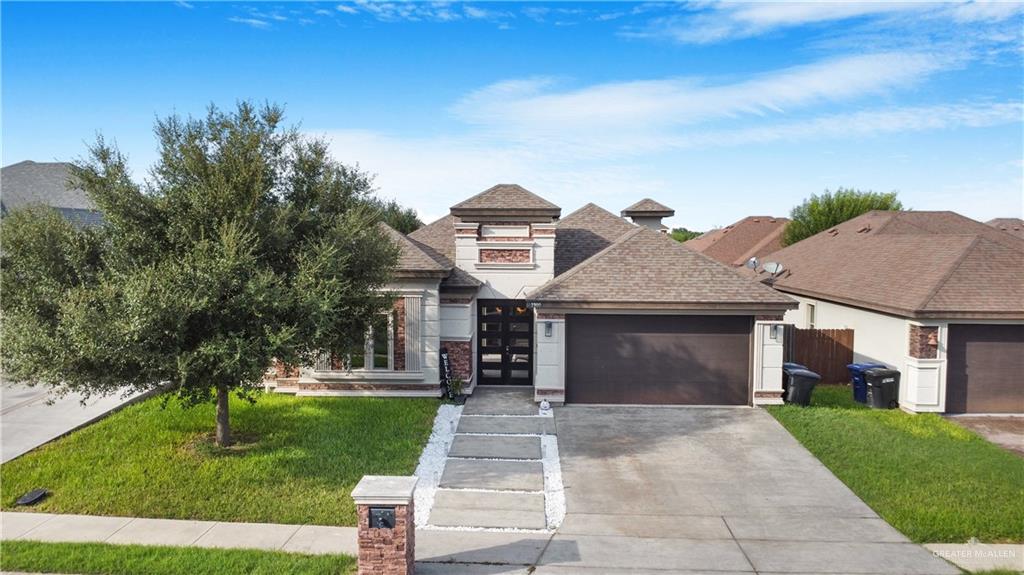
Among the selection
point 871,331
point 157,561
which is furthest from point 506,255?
point 157,561

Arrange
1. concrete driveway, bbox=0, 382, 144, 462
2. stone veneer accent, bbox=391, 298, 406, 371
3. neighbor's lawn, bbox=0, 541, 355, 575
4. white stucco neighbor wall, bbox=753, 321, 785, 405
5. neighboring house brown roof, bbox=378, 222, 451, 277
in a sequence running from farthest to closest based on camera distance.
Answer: stone veneer accent, bbox=391, 298, 406, 371, neighboring house brown roof, bbox=378, 222, 451, 277, white stucco neighbor wall, bbox=753, 321, 785, 405, concrete driveway, bbox=0, 382, 144, 462, neighbor's lawn, bbox=0, 541, 355, 575

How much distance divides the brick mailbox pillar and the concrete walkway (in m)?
1.58

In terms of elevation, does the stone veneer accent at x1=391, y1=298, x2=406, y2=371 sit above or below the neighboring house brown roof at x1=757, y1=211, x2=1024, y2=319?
below

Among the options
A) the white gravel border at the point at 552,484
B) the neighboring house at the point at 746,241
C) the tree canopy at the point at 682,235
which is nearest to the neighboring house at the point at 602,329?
the white gravel border at the point at 552,484

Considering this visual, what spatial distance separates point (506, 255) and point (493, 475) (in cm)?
658

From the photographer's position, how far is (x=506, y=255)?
1501 cm

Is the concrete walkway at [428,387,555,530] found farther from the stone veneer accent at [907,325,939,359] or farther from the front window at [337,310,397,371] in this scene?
the stone veneer accent at [907,325,939,359]

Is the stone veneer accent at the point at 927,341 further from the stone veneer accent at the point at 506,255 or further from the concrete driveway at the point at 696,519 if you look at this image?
the stone veneer accent at the point at 506,255

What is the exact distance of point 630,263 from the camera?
46.1 ft

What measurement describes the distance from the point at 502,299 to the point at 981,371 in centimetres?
1072

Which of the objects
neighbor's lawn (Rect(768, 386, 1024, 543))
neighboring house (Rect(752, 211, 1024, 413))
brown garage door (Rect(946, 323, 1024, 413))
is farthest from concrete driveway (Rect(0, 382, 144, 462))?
brown garage door (Rect(946, 323, 1024, 413))

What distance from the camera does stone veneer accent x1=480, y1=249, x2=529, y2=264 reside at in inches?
590

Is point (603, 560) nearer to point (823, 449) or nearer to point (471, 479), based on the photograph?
point (471, 479)

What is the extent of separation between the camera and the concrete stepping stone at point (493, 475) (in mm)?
9172
